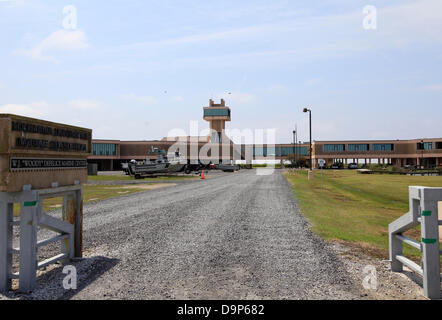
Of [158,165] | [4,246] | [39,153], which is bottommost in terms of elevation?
[4,246]

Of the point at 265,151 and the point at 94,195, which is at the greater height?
the point at 265,151

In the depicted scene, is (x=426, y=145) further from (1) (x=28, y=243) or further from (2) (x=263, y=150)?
(1) (x=28, y=243)

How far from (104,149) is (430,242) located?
92514 mm

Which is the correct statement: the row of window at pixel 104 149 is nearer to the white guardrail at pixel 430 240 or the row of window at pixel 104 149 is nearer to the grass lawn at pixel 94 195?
the grass lawn at pixel 94 195

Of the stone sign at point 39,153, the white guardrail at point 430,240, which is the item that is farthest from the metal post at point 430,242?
the stone sign at point 39,153

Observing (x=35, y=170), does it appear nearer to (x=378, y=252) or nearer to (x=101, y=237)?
(x=101, y=237)

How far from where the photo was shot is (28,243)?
5359 millimetres

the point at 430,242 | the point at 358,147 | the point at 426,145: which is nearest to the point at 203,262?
the point at 430,242

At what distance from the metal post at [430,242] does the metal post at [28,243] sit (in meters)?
6.70

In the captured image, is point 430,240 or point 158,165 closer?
point 430,240

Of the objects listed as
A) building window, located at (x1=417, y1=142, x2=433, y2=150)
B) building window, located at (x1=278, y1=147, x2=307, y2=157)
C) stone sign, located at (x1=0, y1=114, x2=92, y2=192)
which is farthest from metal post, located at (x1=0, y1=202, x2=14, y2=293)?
building window, located at (x1=278, y1=147, x2=307, y2=157)

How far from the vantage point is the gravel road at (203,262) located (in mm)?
5211
